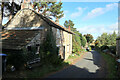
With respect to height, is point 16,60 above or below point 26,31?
below

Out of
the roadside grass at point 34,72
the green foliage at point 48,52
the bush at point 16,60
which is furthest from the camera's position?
the green foliage at point 48,52

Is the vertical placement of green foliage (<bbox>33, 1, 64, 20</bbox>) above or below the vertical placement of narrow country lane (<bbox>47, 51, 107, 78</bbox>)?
above

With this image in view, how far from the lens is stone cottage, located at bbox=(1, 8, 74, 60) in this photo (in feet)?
35.4

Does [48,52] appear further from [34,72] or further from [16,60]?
[16,60]

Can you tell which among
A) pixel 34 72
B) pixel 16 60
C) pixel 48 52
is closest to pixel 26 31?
pixel 48 52

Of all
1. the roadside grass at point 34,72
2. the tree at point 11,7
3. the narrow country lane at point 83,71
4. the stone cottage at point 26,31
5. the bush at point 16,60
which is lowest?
the narrow country lane at point 83,71

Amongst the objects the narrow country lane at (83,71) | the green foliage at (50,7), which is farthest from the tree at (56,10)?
the narrow country lane at (83,71)

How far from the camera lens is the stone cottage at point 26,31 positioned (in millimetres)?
10784

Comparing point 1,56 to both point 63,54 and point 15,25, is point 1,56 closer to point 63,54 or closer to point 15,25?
point 15,25

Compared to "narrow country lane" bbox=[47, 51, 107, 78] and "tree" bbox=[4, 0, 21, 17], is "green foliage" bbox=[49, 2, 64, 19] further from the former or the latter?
"narrow country lane" bbox=[47, 51, 107, 78]

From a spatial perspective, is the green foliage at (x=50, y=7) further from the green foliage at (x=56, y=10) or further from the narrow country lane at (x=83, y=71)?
the narrow country lane at (x=83, y=71)

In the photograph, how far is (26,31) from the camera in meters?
13.9

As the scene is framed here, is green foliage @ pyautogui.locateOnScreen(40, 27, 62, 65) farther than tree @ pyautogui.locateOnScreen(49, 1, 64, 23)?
No

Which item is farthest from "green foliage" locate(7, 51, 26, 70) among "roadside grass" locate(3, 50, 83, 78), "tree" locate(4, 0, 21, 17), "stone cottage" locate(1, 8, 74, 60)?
"tree" locate(4, 0, 21, 17)
